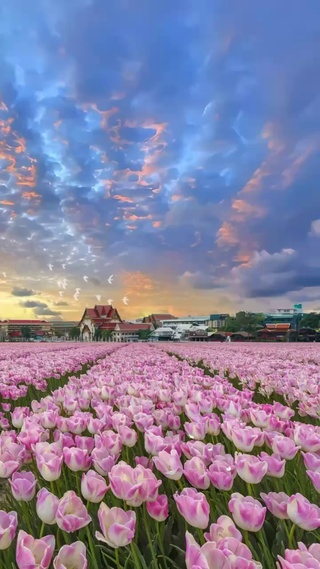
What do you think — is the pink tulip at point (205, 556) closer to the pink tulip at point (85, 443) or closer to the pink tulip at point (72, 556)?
the pink tulip at point (72, 556)

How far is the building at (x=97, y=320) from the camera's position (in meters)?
128

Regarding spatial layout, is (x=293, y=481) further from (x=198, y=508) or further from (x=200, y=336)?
(x=200, y=336)

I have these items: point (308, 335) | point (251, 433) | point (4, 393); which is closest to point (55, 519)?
point (251, 433)

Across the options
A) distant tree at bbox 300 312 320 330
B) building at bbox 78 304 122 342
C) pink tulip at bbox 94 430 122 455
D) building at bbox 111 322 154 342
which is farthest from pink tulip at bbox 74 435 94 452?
building at bbox 78 304 122 342

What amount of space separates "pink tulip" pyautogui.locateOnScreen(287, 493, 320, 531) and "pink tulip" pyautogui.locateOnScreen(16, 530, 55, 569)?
2.50 feet

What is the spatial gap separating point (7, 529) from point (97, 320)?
14124 cm

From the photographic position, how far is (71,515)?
1.44m

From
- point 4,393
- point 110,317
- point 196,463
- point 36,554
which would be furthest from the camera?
point 110,317

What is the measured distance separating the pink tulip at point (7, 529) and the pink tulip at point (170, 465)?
586mm

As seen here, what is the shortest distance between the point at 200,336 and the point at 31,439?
8064 cm

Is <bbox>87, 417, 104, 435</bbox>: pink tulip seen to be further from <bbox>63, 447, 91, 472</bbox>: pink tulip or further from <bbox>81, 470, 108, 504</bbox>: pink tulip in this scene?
<bbox>81, 470, 108, 504</bbox>: pink tulip

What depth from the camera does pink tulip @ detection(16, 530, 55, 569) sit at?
121 cm

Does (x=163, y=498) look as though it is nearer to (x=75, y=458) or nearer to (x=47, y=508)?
(x=47, y=508)

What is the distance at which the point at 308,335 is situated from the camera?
5922 cm
